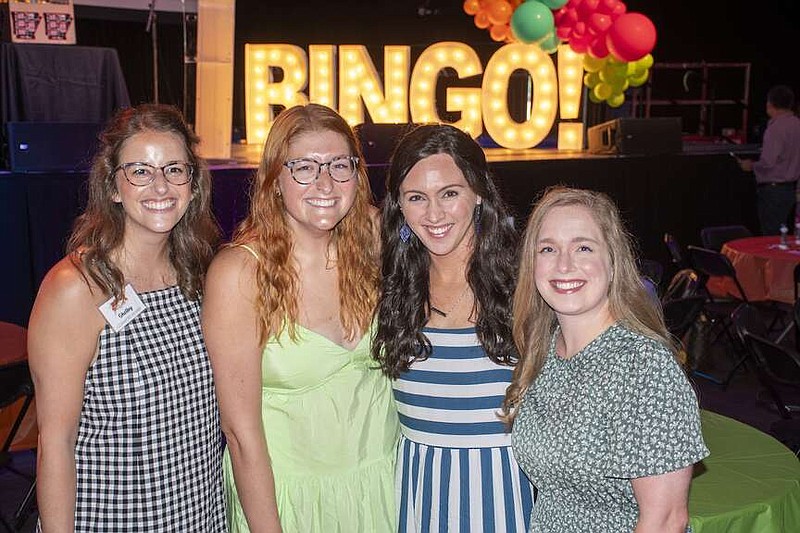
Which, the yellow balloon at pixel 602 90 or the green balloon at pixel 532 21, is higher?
the green balloon at pixel 532 21

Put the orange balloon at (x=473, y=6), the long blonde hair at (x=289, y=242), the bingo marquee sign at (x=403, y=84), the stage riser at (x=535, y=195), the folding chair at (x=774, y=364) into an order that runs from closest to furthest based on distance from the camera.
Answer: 1. the long blonde hair at (x=289, y=242)
2. the folding chair at (x=774, y=364)
3. the stage riser at (x=535, y=195)
4. the bingo marquee sign at (x=403, y=84)
5. the orange balloon at (x=473, y=6)

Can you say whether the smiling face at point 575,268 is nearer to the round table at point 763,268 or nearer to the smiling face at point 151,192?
the smiling face at point 151,192

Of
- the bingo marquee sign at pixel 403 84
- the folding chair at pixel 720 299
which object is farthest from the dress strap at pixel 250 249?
the bingo marquee sign at pixel 403 84

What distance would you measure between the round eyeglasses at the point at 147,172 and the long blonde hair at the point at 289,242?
20 centimetres

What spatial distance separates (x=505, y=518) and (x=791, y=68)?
15668 millimetres

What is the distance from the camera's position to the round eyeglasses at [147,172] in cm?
201

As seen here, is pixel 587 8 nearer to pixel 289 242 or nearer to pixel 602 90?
pixel 602 90

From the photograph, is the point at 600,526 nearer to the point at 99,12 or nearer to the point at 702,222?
the point at 702,222

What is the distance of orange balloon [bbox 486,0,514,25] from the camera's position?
9250 mm

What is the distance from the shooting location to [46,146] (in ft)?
18.9

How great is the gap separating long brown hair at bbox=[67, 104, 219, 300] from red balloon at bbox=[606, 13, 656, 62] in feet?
21.0

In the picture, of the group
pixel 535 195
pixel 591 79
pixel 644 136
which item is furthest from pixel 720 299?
pixel 591 79

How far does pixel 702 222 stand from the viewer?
938cm

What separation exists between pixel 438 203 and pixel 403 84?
6937mm
